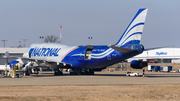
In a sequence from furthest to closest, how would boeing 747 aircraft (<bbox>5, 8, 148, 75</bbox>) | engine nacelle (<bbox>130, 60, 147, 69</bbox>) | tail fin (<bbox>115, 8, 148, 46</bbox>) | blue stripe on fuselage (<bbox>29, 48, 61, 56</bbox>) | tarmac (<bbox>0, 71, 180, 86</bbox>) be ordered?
blue stripe on fuselage (<bbox>29, 48, 61, 56</bbox>)
engine nacelle (<bbox>130, 60, 147, 69</bbox>)
boeing 747 aircraft (<bbox>5, 8, 148, 75</bbox>)
tail fin (<bbox>115, 8, 148, 46</bbox>)
tarmac (<bbox>0, 71, 180, 86</bbox>)

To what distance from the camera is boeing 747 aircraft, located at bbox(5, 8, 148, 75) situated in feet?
133

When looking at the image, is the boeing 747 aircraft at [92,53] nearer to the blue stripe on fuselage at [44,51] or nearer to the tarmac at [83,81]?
the blue stripe on fuselage at [44,51]

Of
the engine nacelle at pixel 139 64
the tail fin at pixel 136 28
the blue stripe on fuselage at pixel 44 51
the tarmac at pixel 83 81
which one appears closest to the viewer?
the tarmac at pixel 83 81

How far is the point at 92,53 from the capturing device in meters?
45.1

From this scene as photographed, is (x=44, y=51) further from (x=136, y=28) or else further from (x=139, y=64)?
(x=136, y=28)

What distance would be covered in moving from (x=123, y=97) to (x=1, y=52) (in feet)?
246

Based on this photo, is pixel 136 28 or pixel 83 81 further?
pixel 136 28

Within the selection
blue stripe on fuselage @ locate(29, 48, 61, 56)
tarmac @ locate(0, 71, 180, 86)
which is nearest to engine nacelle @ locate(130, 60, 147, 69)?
tarmac @ locate(0, 71, 180, 86)

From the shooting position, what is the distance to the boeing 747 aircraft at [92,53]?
4050cm

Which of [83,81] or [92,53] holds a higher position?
[92,53]

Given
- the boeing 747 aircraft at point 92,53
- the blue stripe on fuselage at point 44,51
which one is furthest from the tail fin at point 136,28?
the blue stripe on fuselage at point 44,51

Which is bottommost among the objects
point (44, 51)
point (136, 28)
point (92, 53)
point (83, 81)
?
point (83, 81)

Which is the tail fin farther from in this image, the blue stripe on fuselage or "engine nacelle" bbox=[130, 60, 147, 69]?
the blue stripe on fuselage

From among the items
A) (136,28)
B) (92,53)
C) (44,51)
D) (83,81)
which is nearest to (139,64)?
(92,53)
